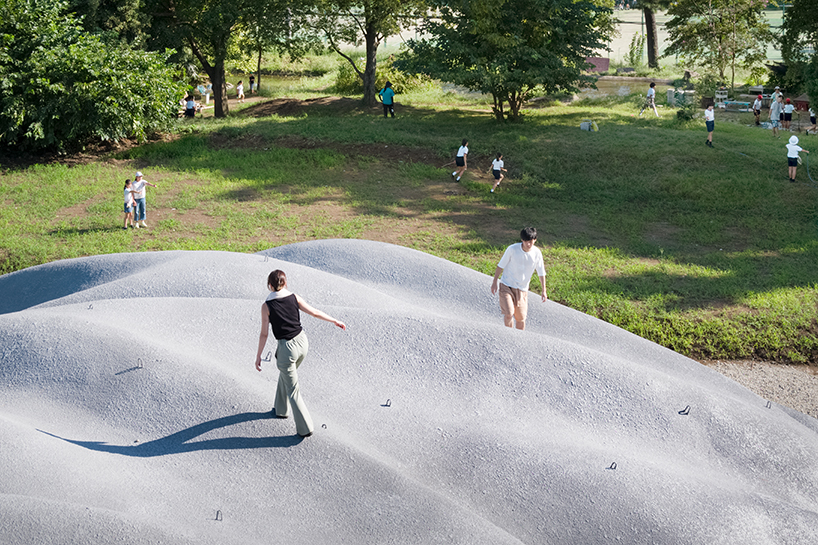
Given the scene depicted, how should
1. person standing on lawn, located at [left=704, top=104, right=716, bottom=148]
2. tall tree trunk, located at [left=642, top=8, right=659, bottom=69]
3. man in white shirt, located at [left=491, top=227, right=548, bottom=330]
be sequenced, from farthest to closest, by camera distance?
tall tree trunk, located at [left=642, top=8, right=659, bottom=69]
person standing on lawn, located at [left=704, top=104, right=716, bottom=148]
man in white shirt, located at [left=491, top=227, right=548, bottom=330]

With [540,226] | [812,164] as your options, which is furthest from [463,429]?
[812,164]

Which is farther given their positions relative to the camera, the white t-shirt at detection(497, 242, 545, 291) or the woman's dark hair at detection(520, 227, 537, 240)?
the white t-shirt at detection(497, 242, 545, 291)

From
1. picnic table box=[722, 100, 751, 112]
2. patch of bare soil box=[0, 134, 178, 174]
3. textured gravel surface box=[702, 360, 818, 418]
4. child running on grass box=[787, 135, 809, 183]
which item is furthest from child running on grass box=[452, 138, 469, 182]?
picnic table box=[722, 100, 751, 112]

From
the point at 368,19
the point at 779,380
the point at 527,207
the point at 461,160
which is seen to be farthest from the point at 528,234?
the point at 368,19

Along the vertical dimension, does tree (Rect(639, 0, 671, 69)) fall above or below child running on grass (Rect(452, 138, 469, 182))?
above

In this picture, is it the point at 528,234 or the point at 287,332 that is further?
the point at 528,234

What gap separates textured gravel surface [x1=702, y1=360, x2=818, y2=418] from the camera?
9.66 m

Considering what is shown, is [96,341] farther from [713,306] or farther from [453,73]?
[453,73]

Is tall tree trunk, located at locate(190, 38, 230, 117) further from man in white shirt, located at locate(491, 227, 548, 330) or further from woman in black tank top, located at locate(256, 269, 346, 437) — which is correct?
woman in black tank top, located at locate(256, 269, 346, 437)

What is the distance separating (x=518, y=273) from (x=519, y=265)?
12 cm

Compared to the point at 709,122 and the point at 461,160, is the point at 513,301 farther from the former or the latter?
the point at 709,122

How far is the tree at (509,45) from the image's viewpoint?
24234mm

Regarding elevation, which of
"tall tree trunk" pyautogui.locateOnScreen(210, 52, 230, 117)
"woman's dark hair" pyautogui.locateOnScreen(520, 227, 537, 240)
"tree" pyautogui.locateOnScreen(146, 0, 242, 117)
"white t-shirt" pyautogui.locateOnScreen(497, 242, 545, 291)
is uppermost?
"tree" pyautogui.locateOnScreen(146, 0, 242, 117)

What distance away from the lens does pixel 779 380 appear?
33.7ft
